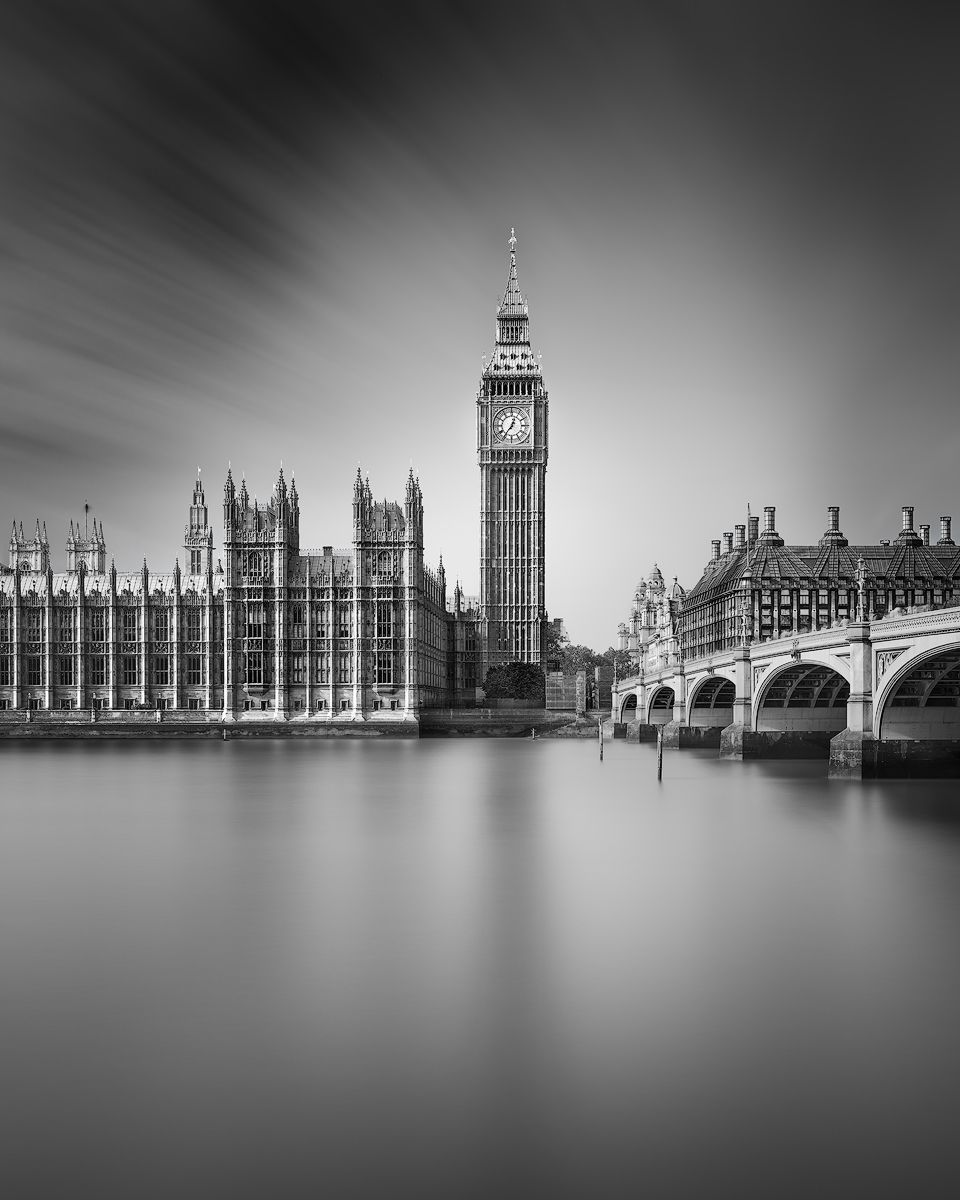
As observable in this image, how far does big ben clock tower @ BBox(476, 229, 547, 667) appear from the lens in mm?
117125

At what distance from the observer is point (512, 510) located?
119m

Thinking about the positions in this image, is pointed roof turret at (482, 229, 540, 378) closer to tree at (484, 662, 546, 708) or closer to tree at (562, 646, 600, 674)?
tree at (484, 662, 546, 708)

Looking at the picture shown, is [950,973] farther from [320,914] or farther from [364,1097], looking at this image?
[320,914]

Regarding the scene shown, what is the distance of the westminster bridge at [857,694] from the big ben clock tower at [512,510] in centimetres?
4990

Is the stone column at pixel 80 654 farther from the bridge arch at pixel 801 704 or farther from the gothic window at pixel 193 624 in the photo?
the bridge arch at pixel 801 704

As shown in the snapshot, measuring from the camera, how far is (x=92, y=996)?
1400cm

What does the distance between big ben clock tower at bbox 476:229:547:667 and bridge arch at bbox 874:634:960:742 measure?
74.4 meters

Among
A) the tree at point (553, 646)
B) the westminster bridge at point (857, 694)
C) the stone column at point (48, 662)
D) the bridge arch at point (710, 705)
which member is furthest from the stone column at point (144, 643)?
the westminster bridge at point (857, 694)

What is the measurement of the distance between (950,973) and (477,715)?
84.3m

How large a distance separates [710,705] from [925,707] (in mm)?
32183

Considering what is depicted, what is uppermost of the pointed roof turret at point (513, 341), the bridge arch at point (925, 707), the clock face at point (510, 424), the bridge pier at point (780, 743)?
the pointed roof turret at point (513, 341)

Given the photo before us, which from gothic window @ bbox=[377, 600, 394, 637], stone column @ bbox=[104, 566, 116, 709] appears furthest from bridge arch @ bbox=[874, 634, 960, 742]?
stone column @ bbox=[104, 566, 116, 709]

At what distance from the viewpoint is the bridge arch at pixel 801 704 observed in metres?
52.7

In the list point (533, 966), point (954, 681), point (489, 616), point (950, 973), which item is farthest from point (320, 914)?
point (489, 616)
